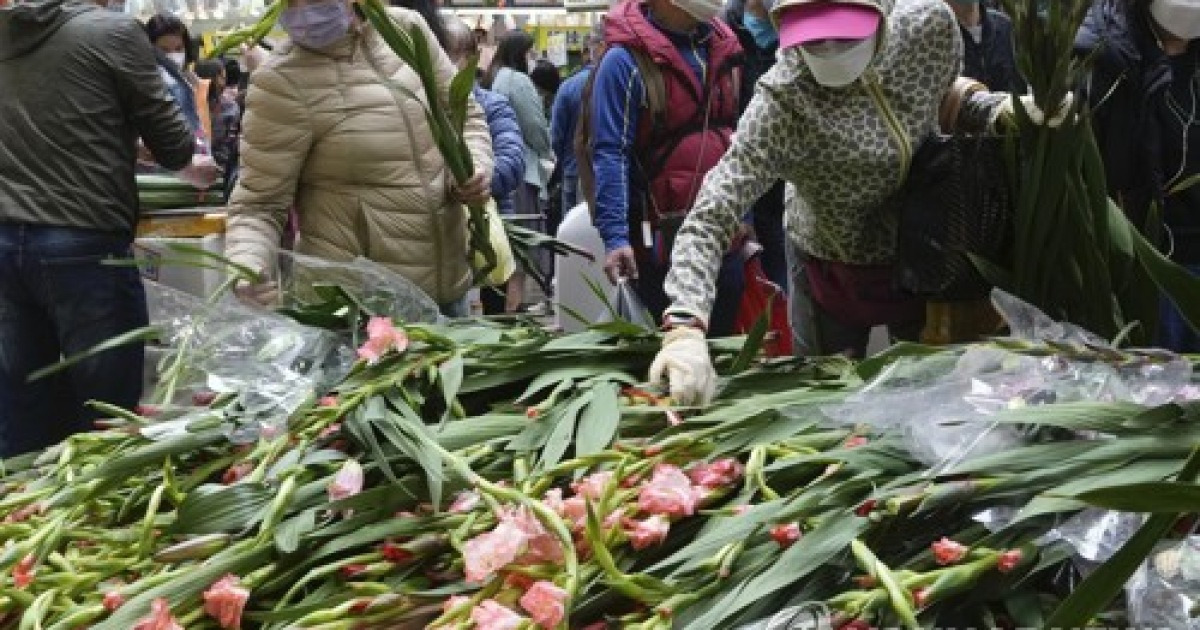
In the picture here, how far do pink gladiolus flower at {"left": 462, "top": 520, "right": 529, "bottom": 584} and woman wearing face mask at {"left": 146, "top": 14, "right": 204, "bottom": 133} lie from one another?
5046 mm

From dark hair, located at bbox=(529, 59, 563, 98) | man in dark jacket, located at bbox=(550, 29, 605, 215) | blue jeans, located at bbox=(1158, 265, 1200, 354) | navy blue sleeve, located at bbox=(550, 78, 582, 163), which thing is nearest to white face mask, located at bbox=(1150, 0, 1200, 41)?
blue jeans, located at bbox=(1158, 265, 1200, 354)

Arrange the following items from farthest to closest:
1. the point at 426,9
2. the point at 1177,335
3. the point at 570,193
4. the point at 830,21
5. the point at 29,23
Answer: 1. the point at 570,193
2. the point at 426,9
3. the point at 29,23
4. the point at 1177,335
5. the point at 830,21

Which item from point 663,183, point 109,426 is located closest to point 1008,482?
point 109,426

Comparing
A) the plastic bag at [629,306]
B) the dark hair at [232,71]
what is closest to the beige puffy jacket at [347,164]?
the plastic bag at [629,306]

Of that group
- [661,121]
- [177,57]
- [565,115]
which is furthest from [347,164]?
[177,57]

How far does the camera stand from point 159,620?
1404 millimetres

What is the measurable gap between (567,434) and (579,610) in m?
0.35

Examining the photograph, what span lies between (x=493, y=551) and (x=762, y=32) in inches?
132

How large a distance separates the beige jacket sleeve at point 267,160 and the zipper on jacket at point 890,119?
1188 millimetres

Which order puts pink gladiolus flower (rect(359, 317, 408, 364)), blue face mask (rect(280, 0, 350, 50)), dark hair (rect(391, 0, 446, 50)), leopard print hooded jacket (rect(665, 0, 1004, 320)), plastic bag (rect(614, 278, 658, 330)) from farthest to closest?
1. dark hair (rect(391, 0, 446, 50))
2. blue face mask (rect(280, 0, 350, 50))
3. plastic bag (rect(614, 278, 658, 330))
4. leopard print hooded jacket (rect(665, 0, 1004, 320))
5. pink gladiolus flower (rect(359, 317, 408, 364))

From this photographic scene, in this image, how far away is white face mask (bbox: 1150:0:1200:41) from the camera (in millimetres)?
3281

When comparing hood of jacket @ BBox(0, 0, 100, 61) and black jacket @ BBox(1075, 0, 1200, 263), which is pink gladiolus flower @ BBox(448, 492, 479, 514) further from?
→ hood of jacket @ BBox(0, 0, 100, 61)

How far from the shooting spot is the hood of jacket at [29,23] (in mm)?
3645

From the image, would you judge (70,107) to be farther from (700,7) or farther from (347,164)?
(700,7)
